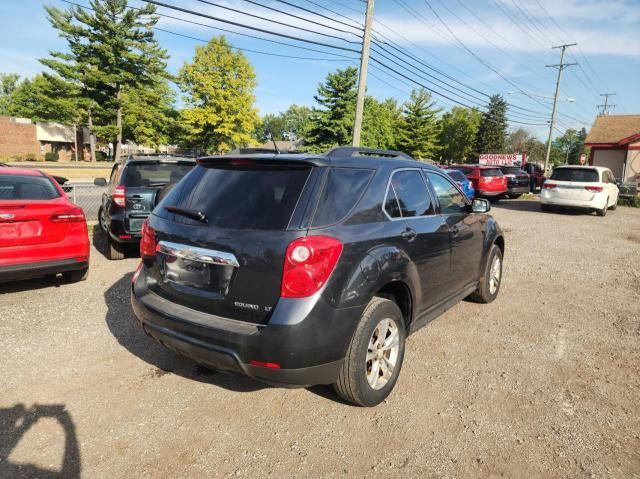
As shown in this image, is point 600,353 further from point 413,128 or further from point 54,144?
point 54,144

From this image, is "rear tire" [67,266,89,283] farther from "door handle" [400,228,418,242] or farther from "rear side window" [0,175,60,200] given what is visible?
"door handle" [400,228,418,242]

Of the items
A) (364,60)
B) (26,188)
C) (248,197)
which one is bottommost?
(26,188)

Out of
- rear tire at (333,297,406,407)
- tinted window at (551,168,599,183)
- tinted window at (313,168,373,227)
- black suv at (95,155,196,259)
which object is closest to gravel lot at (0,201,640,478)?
rear tire at (333,297,406,407)

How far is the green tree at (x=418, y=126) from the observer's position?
52.4 m

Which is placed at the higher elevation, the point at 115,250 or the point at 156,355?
the point at 115,250

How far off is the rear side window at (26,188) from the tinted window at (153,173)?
1.25m

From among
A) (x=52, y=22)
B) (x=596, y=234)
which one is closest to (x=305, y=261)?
(x=596, y=234)

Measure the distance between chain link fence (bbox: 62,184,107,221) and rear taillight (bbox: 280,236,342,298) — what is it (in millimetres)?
9462

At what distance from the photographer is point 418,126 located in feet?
173

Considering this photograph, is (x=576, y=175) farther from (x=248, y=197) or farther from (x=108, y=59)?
(x=108, y=59)

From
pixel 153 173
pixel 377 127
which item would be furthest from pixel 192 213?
pixel 377 127

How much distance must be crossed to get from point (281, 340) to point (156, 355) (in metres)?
1.85

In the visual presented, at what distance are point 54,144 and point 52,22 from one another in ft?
66.1

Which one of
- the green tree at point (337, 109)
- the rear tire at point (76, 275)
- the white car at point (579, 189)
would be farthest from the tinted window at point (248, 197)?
the green tree at point (337, 109)
